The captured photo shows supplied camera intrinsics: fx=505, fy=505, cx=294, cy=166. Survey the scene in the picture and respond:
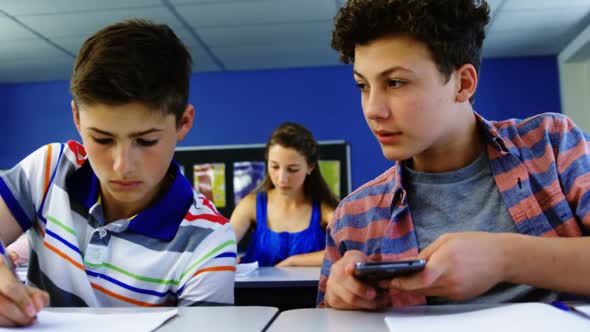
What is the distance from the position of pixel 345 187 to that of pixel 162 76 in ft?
11.9

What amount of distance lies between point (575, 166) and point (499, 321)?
44cm

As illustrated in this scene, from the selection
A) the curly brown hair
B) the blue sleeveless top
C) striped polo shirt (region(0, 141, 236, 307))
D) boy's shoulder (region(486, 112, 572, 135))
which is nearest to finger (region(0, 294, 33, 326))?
striped polo shirt (region(0, 141, 236, 307))

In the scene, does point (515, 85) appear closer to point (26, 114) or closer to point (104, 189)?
point (104, 189)

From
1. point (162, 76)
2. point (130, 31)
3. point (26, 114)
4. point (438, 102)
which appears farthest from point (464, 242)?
point (26, 114)

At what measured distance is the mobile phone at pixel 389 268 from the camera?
2.18 feet

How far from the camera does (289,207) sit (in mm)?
2725

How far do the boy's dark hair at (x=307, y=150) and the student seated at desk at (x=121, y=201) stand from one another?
5.03ft

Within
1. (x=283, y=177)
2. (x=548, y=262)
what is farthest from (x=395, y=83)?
(x=283, y=177)

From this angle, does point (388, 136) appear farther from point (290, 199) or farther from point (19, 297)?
point (290, 199)

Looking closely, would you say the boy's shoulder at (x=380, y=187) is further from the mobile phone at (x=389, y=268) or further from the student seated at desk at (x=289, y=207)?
the student seated at desk at (x=289, y=207)

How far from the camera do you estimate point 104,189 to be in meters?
1.10

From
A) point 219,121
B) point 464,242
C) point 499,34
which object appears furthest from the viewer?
point 219,121

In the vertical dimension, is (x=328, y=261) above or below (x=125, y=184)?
below

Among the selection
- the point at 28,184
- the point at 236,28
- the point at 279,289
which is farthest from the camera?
the point at 236,28
